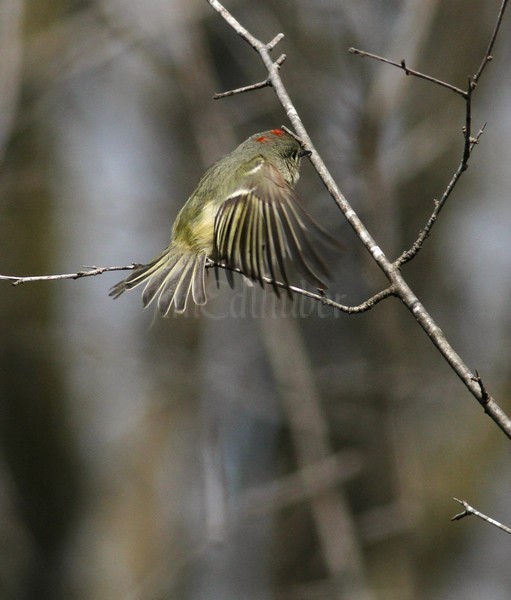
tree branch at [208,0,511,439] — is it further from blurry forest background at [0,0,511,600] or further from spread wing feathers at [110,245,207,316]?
blurry forest background at [0,0,511,600]

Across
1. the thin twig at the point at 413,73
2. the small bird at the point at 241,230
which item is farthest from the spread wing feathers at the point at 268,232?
the thin twig at the point at 413,73

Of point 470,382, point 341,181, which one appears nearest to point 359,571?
point 341,181

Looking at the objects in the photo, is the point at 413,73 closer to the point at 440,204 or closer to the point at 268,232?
the point at 440,204

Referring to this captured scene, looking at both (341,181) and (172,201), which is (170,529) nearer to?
(172,201)

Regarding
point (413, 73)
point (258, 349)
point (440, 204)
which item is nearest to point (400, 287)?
point (440, 204)

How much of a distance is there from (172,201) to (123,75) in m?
1.77

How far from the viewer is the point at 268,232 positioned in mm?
3326

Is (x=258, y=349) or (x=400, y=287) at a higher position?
(x=258, y=349)

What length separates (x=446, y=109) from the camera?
827cm

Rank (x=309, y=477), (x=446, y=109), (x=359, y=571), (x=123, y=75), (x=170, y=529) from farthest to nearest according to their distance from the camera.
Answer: (x=123, y=75) → (x=170, y=529) → (x=446, y=109) → (x=359, y=571) → (x=309, y=477)

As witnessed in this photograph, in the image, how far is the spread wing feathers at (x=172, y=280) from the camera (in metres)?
4.01

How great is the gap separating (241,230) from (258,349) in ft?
17.4

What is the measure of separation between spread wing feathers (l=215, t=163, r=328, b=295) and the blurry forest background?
3148 millimetres

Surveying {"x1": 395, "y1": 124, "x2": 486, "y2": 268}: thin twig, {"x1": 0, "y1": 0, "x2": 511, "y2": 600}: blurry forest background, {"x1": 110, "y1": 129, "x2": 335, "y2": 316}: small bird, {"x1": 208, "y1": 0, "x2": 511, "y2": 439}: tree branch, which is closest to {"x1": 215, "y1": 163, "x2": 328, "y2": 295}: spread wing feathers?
{"x1": 110, "y1": 129, "x2": 335, "y2": 316}: small bird
